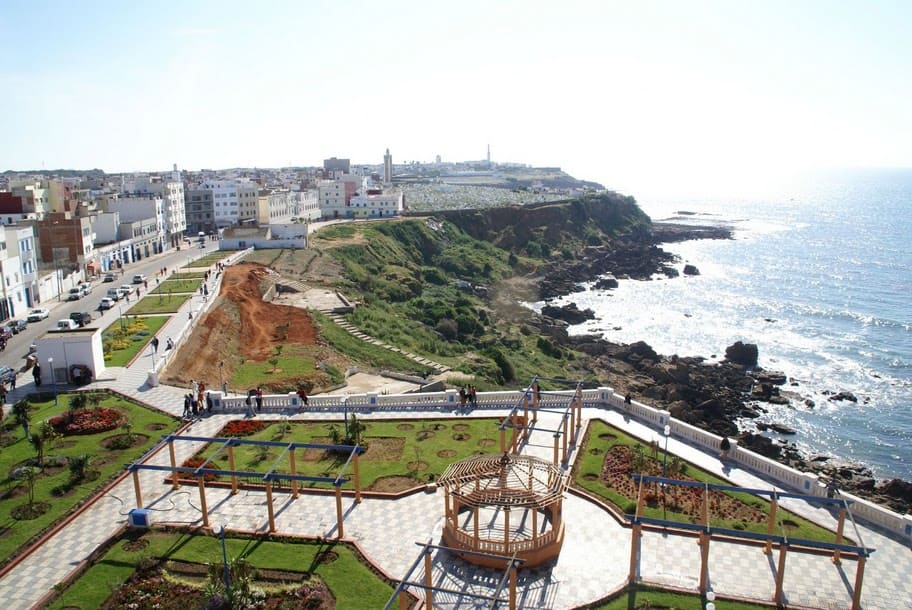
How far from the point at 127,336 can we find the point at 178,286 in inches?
571

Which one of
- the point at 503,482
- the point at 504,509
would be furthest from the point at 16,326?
→ the point at 504,509

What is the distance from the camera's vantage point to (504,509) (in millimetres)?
16969

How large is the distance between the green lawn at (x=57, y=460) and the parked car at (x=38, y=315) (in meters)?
18.2

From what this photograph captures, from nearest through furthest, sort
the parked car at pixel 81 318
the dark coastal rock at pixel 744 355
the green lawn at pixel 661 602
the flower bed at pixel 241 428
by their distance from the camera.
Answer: the green lawn at pixel 661 602 < the flower bed at pixel 241 428 < the parked car at pixel 81 318 < the dark coastal rock at pixel 744 355

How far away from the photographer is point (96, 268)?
60594 mm

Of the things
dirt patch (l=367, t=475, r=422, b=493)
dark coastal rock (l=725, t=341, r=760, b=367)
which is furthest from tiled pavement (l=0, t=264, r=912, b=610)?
dark coastal rock (l=725, t=341, r=760, b=367)

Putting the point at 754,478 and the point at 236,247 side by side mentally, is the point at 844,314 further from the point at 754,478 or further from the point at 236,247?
the point at 236,247

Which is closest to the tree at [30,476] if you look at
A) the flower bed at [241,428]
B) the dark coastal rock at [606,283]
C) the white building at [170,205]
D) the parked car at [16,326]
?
the flower bed at [241,428]

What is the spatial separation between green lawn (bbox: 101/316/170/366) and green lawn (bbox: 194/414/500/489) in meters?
12.2

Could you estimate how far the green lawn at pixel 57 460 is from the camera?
19203mm

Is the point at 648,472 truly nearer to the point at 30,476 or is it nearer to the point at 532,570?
the point at 532,570

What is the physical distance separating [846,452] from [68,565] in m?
39.8

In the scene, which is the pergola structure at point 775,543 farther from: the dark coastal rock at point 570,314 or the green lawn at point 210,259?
the green lawn at point 210,259

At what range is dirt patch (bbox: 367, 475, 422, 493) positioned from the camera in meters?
21.4
